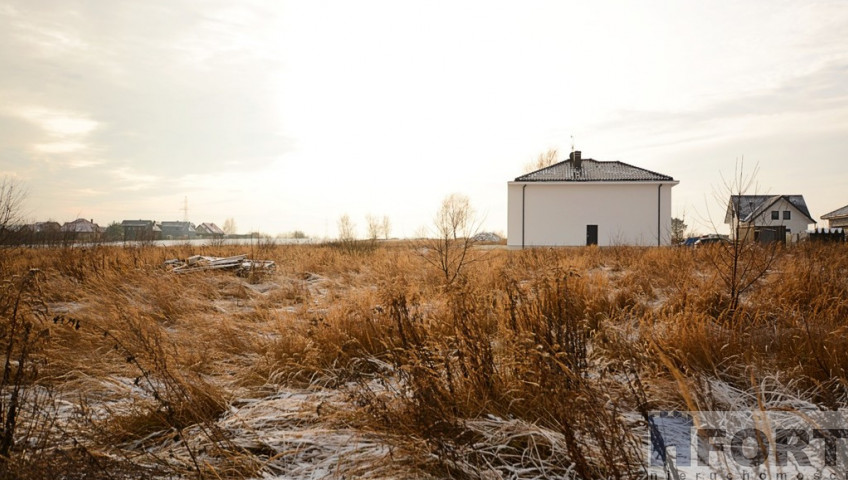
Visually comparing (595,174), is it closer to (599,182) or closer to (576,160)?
(599,182)

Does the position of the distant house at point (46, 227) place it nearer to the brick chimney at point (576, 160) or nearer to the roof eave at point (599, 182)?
the roof eave at point (599, 182)

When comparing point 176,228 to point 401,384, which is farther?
point 176,228

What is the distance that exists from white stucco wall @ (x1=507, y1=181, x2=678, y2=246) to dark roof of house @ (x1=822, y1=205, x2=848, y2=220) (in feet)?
88.4

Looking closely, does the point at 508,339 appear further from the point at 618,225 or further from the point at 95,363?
the point at 618,225

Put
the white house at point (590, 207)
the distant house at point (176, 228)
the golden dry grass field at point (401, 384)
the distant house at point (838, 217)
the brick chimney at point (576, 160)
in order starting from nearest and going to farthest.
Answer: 1. the golden dry grass field at point (401, 384)
2. the white house at point (590, 207)
3. the brick chimney at point (576, 160)
4. the distant house at point (838, 217)
5. the distant house at point (176, 228)

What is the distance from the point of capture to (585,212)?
2323 centimetres

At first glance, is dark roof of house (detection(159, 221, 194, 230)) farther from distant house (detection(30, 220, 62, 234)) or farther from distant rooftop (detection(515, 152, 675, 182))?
distant rooftop (detection(515, 152, 675, 182))

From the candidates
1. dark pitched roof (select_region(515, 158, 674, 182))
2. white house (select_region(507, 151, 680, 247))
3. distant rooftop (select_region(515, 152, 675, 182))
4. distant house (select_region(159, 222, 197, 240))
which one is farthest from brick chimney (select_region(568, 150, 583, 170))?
distant house (select_region(159, 222, 197, 240))

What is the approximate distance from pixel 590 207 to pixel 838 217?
31107 mm

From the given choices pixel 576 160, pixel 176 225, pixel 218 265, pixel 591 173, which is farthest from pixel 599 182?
pixel 176 225

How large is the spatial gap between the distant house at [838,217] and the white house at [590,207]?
26.8 meters

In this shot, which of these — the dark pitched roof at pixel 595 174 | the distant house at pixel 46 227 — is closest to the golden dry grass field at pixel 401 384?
the distant house at pixel 46 227

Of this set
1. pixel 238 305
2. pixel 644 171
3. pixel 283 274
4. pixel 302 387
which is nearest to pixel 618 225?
pixel 644 171

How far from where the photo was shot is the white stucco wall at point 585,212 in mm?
22750
